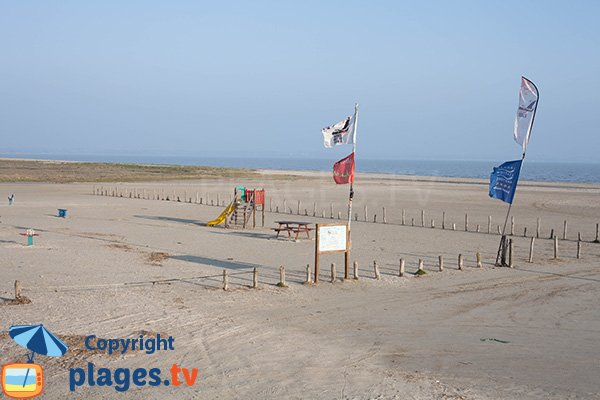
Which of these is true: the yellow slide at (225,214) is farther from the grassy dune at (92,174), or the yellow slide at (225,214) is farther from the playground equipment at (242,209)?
the grassy dune at (92,174)

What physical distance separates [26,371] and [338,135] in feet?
41.9

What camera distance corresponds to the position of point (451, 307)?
1527 cm

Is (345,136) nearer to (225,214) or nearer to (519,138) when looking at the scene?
(519,138)

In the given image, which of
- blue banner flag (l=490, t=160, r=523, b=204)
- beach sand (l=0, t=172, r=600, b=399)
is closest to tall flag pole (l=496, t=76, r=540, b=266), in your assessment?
blue banner flag (l=490, t=160, r=523, b=204)

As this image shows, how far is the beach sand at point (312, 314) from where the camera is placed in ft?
32.8

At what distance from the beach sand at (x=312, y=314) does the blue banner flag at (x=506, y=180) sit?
91.7 inches

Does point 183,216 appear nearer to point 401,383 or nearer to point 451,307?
point 451,307

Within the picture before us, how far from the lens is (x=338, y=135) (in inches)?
773

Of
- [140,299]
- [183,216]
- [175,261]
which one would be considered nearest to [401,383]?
[140,299]

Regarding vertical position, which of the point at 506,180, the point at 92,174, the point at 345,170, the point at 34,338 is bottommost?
the point at 92,174

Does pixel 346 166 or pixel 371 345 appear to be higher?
pixel 346 166

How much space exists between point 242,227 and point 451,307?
56.4ft

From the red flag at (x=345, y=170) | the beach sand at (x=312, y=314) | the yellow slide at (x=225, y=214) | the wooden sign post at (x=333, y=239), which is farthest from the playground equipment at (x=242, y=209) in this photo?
the wooden sign post at (x=333, y=239)

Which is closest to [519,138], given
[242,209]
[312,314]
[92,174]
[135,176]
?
[312,314]
